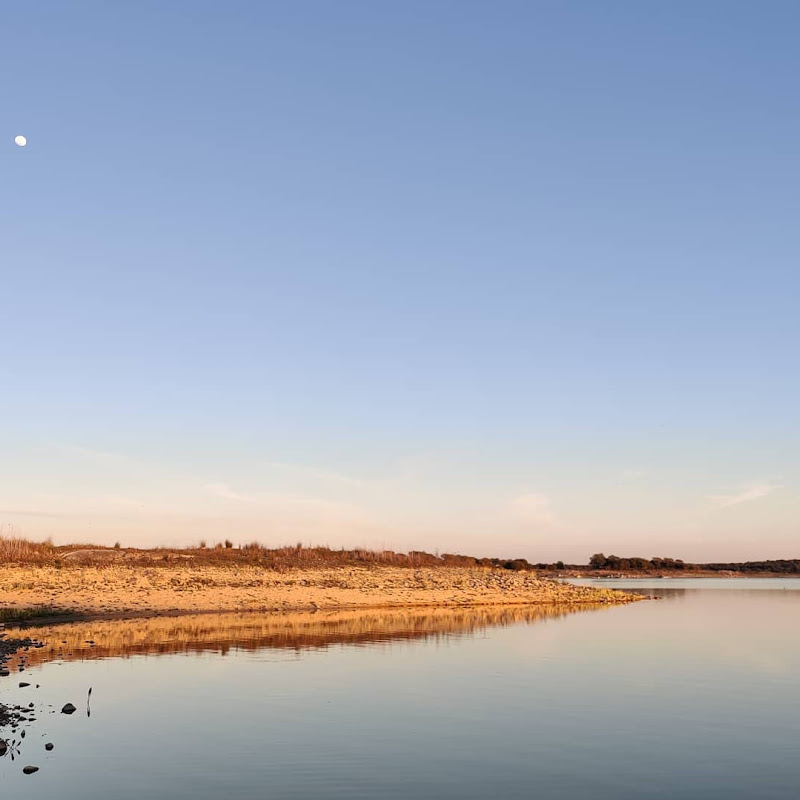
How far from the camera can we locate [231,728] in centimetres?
2106

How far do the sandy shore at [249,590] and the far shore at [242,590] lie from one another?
60mm

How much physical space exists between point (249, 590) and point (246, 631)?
20.0 metres

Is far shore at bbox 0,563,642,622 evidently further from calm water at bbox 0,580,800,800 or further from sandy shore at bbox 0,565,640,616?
calm water at bbox 0,580,800,800

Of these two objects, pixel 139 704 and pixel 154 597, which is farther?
pixel 154 597

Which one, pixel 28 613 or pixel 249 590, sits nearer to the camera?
pixel 28 613

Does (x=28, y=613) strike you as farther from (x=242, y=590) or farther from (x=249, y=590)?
(x=249, y=590)

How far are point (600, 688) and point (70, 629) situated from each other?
25.4 meters

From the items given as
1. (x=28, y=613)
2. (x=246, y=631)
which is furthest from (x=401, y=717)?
(x=28, y=613)

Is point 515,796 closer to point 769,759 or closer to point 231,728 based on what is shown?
point 769,759

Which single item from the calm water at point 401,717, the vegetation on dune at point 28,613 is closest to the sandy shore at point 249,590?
the vegetation on dune at point 28,613

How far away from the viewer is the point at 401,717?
75.5 ft

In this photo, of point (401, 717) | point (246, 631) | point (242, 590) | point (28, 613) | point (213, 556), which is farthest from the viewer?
point (213, 556)

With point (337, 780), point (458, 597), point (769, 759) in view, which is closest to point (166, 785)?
point (337, 780)

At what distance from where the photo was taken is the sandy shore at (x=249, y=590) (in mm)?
52156
